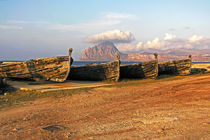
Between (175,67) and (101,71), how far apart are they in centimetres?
1030

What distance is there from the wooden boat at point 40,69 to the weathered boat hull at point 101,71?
2.85 metres

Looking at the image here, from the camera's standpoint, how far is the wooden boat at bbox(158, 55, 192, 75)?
2114 centimetres

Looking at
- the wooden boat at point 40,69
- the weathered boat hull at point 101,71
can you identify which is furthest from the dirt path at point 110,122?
the weathered boat hull at point 101,71

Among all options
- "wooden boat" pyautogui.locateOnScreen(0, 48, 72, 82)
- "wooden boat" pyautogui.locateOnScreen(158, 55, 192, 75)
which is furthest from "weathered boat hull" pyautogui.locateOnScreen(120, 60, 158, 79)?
"wooden boat" pyautogui.locateOnScreen(0, 48, 72, 82)

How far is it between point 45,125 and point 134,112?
2937mm

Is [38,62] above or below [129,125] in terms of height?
above

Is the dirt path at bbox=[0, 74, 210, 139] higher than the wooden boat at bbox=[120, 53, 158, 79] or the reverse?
the reverse

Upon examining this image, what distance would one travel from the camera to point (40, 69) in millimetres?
14148

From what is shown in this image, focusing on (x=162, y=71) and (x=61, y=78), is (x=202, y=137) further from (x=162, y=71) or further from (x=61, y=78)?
(x=162, y=71)

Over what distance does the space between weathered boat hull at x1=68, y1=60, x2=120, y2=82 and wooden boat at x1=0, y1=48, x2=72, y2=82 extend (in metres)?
2.85

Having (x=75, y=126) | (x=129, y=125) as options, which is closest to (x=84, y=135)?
(x=75, y=126)

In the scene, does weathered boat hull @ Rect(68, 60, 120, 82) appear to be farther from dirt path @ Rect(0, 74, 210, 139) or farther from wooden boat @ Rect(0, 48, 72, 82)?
dirt path @ Rect(0, 74, 210, 139)

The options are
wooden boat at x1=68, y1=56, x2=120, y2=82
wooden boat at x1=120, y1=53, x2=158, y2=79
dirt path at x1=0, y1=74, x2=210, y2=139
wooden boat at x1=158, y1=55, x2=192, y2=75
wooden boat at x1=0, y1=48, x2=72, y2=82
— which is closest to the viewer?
dirt path at x1=0, y1=74, x2=210, y2=139

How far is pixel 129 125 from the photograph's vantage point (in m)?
4.77
